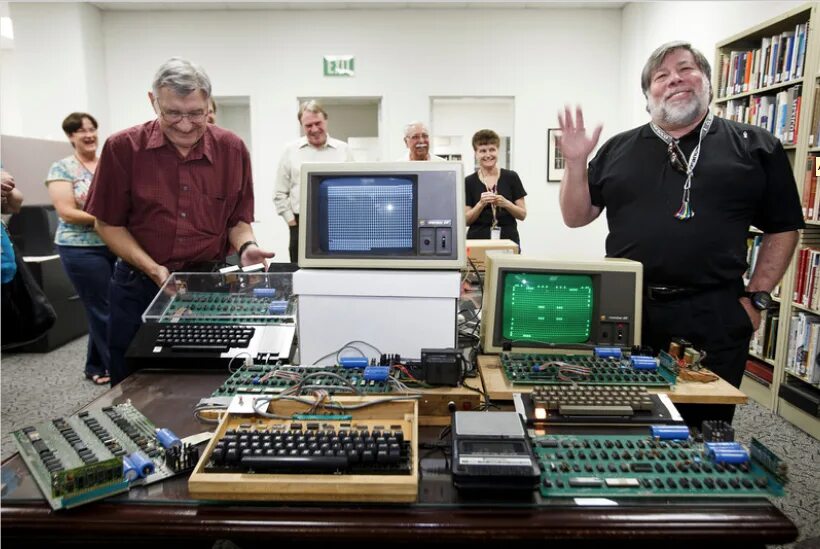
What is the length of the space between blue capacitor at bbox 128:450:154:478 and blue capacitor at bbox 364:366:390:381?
1.46 feet

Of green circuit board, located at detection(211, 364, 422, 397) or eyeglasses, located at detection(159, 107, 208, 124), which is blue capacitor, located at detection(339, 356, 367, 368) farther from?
eyeglasses, located at detection(159, 107, 208, 124)

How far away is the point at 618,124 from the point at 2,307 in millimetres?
5266

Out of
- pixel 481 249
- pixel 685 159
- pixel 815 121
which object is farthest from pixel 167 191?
pixel 815 121

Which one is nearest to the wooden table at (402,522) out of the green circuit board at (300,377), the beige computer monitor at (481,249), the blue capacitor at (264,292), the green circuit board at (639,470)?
the green circuit board at (639,470)

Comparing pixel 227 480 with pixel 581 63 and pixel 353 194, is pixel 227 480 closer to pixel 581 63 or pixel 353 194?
pixel 353 194

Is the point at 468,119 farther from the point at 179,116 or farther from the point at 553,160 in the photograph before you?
the point at 179,116

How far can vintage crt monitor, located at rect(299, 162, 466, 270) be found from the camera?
1.39 meters

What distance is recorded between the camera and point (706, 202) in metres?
1.64

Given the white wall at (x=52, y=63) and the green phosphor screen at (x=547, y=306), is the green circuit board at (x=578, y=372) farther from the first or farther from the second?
the white wall at (x=52, y=63)

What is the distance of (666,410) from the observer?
113 centimetres

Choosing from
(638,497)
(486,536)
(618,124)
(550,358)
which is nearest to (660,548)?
(638,497)

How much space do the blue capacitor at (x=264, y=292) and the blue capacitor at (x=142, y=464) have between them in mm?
770

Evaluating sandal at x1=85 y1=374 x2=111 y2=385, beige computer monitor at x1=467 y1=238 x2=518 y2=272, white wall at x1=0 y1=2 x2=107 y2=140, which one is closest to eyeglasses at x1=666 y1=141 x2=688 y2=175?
beige computer monitor at x1=467 y1=238 x2=518 y2=272

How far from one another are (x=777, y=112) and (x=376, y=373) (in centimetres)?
283
